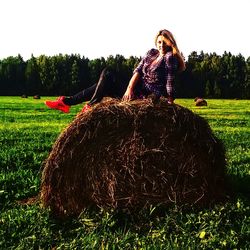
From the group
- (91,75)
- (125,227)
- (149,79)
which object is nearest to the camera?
(125,227)

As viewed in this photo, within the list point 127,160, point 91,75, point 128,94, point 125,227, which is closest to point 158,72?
point 128,94

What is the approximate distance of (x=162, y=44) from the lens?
763 centimetres

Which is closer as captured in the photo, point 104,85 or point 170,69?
point 170,69

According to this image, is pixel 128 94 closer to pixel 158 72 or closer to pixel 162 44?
pixel 158 72

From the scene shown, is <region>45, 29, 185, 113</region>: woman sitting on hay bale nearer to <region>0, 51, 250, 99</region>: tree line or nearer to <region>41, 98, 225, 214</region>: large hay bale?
<region>41, 98, 225, 214</region>: large hay bale

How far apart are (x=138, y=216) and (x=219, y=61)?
10495 cm

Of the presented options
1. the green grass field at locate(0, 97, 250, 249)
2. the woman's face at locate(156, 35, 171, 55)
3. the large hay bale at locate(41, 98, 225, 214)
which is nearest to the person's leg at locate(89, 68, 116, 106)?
the woman's face at locate(156, 35, 171, 55)

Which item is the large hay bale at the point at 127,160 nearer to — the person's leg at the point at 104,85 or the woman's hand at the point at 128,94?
the woman's hand at the point at 128,94

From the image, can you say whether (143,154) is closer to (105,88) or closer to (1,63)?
(105,88)

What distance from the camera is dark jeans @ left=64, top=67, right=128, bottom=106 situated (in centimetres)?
792

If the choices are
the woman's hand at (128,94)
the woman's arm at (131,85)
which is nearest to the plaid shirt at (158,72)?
the woman's arm at (131,85)

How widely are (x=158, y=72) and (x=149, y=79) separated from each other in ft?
0.68

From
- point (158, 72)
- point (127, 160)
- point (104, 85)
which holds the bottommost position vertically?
point (127, 160)

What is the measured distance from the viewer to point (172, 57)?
7.53 m
